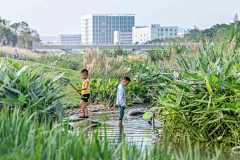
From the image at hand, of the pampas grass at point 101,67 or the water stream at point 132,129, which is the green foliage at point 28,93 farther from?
the pampas grass at point 101,67

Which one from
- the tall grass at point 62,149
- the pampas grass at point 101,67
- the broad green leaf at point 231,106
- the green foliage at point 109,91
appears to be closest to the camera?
the tall grass at point 62,149

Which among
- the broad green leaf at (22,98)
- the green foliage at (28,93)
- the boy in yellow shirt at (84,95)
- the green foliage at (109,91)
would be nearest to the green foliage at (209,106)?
the green foliage at (28,93)

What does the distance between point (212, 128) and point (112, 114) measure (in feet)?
13.7

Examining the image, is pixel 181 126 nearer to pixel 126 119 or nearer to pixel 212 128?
pixel 212 128

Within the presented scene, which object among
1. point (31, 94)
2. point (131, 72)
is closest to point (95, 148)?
point (31, 94)

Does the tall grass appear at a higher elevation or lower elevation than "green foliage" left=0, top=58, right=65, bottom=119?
lower

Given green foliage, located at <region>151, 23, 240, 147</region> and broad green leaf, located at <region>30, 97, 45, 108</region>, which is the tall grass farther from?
green foliage, located at <region>151, 23, 240, 147</region>

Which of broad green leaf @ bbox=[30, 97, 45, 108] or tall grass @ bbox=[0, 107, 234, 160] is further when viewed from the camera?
broad green leaf @ bbox=[30, 97, 45, 108]

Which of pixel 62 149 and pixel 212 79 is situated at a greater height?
pixel 212 79

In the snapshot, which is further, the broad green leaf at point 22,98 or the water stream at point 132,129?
the water stream at point 132,129

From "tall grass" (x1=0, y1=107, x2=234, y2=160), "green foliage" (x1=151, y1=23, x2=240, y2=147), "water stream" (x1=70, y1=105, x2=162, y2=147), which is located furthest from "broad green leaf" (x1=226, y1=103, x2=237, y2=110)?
"tall grass" (x1=0, y1=107, x2=234, y2=160)

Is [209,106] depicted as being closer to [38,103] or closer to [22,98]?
[38,103]

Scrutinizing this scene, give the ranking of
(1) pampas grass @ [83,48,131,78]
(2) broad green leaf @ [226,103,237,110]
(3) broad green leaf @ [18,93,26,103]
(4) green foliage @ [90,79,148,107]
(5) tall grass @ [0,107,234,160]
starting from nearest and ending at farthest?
(5) tall grass @ [0,107,234,160]
(3) broad green leaf @ [18,93,26,103]
(2) broad green leaf @ [226,103,237,110]
(4) green foliage @ [90,79,148,107]
(1) pampas grass @ [83,48,131,78]

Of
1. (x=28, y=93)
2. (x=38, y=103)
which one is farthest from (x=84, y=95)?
(x=38, y=103)
